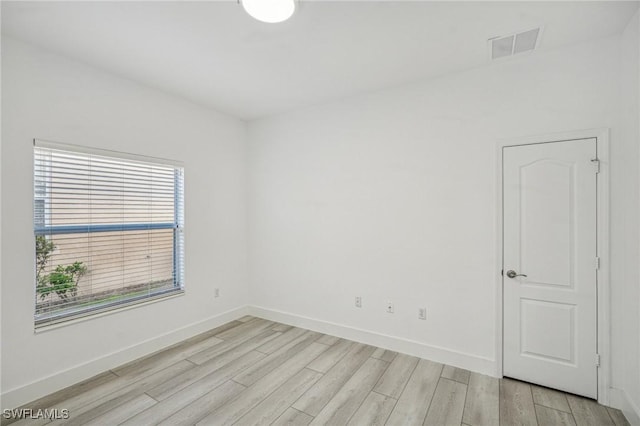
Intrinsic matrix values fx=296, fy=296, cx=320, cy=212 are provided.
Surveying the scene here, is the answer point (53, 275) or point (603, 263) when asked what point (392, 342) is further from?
point (53, 275)

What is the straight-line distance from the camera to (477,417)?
218 cm

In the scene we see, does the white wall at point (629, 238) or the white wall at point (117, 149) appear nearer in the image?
the white wall at point (629, 238)

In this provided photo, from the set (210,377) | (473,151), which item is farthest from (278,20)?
(210,377)

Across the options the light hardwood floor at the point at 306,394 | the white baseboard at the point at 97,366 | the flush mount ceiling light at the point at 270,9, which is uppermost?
the flush mount ceiling light at the point at 270,9

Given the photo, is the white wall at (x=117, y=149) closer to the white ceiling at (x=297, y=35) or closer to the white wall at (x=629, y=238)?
the white ceiling at (x=297, y=35)

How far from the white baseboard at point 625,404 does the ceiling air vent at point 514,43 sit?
2.75m

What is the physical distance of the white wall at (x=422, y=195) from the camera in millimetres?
2396

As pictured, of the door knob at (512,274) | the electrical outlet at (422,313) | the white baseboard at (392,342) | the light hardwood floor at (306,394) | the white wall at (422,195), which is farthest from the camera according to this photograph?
the electrical outlet at (422,313)

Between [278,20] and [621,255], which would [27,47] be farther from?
[621,255]

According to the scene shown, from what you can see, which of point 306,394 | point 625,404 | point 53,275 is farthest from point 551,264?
point 53,275

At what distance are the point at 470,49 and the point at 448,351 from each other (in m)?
2.79

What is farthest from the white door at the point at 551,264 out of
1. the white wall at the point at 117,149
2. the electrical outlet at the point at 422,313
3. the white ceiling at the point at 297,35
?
the white wall at the point at 117,149

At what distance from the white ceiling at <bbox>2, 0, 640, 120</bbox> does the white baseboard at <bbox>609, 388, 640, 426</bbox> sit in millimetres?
2721

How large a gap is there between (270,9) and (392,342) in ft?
10.7
